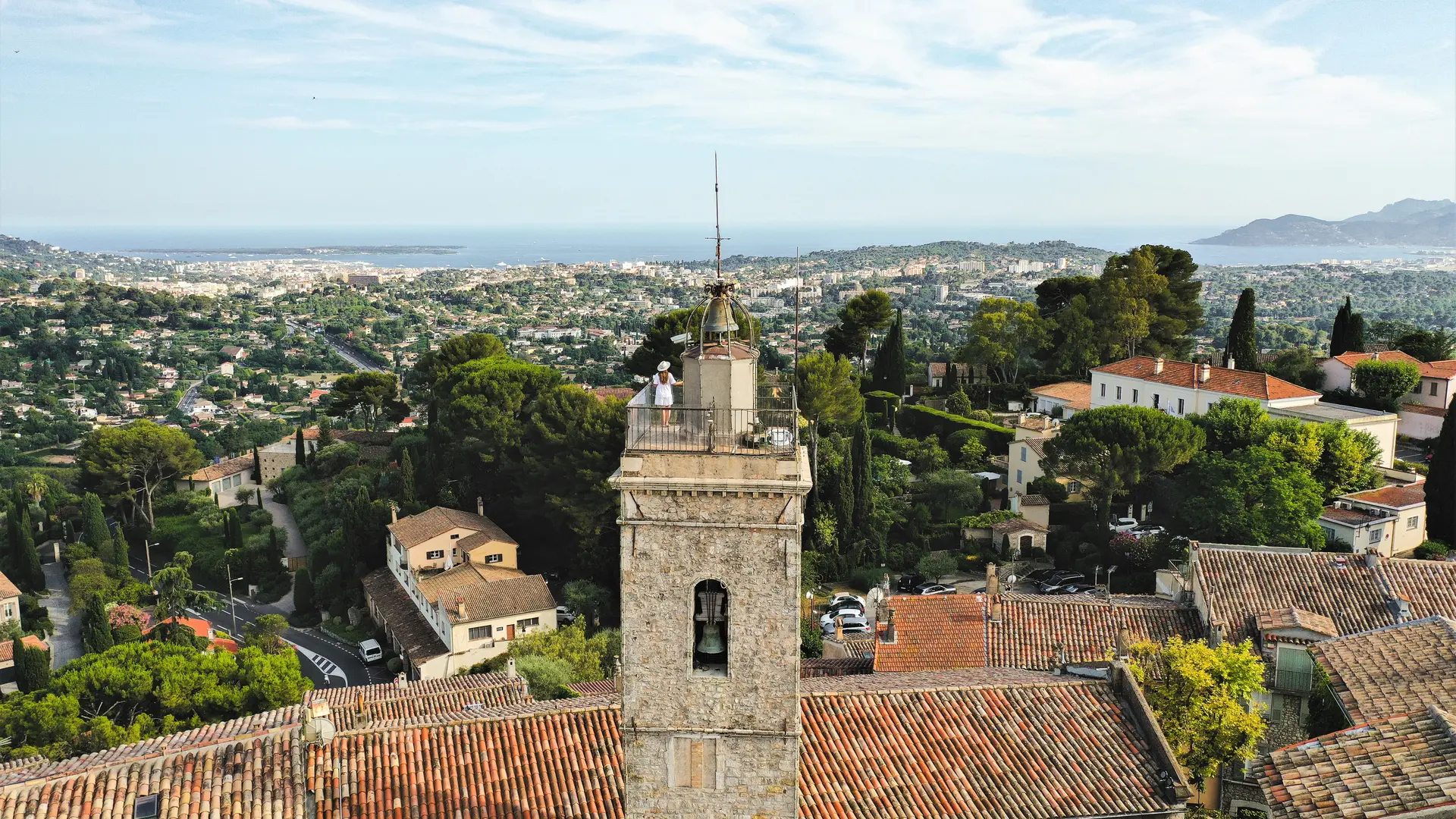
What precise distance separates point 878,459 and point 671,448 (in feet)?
97.1

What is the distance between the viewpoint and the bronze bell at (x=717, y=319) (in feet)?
36.0

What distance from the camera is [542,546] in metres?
37.0

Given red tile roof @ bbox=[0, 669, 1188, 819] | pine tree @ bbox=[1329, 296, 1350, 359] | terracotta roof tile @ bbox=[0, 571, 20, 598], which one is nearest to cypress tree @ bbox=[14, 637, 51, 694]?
terracotta roof tile @ bbox=[0, 571, 20, 598]

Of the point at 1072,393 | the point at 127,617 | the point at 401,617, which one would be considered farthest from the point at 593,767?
the point at 1072,393

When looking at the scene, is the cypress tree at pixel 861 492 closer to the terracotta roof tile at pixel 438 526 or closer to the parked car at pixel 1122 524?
the parked car at pixel 1122 524

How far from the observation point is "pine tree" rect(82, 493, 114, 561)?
4375cm

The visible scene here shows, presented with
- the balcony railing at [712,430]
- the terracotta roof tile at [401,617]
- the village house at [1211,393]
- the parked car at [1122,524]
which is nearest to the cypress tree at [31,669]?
the terracotta roof tile at [401,617]

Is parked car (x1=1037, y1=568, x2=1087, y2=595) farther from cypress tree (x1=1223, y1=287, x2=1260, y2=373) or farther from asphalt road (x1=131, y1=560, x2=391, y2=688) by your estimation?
asphalt road (x1=131, y1=560, x2=391, y2=688)

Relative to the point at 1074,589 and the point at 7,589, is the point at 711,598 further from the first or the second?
the point at 7,589

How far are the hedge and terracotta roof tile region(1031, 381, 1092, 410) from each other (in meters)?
3.64

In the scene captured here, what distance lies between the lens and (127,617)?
36.0 m

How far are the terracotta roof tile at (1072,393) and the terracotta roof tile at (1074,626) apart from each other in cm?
2366

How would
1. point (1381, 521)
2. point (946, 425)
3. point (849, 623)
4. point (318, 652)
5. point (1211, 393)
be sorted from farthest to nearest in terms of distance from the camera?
point (946, 425), point (1211, 393), point (318, 652), point (849, 623), point (1381, 521)

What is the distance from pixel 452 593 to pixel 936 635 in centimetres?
1694
